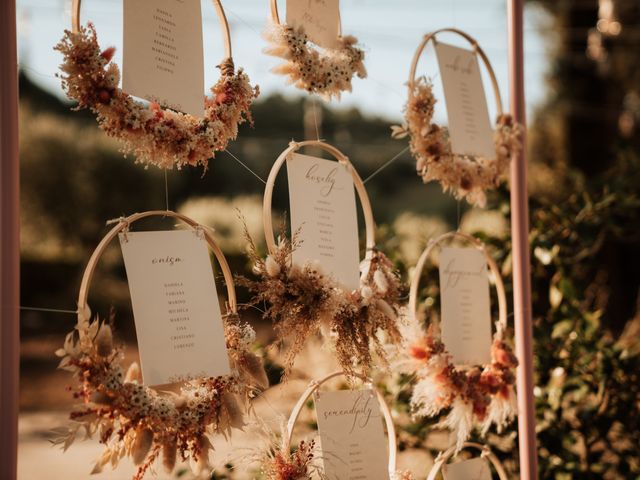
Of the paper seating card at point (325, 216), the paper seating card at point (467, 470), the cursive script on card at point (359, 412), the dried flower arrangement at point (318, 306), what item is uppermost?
the paper seating card at point (325, 216)

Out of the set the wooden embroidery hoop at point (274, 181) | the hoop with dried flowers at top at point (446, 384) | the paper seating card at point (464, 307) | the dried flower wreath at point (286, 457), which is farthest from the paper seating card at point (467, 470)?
the wooden embroidery hoop at point (274, 181)

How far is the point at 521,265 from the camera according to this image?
62.9 inches

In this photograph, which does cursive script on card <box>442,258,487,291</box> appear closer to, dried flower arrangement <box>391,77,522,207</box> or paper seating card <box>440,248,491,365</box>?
paper seating card <box>440,248,491,365</box>

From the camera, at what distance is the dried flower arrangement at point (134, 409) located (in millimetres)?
913

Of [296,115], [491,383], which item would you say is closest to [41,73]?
[491,383]

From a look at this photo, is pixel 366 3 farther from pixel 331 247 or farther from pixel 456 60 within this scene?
pixel 331 247

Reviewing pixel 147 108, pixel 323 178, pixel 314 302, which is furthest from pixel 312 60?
pixel 314 302

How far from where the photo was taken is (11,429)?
35.4 inches

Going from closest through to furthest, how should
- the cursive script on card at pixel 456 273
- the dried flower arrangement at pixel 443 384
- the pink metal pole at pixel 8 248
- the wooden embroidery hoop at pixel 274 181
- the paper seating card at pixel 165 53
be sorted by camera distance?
the pink metal pole at pixel 8 248
the paper seating card at pixel 165 53
the wooden embroidery hoop at pixel 274 181
the dried flower arrangement at pixel 443 384
the cursive script on card at pixel 456 273

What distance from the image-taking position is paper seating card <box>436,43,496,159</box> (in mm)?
1472

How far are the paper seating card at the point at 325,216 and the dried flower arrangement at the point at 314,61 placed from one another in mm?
128

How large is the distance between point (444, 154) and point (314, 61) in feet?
1.30

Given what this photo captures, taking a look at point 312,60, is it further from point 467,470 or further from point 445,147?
point 467,470

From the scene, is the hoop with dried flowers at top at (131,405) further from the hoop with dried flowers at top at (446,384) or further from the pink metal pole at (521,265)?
the pink metal pole at (521,265)
